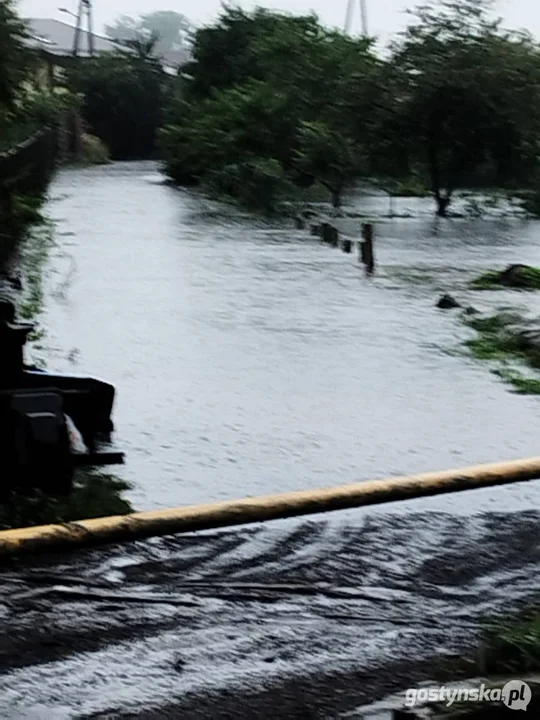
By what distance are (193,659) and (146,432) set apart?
13.5ft

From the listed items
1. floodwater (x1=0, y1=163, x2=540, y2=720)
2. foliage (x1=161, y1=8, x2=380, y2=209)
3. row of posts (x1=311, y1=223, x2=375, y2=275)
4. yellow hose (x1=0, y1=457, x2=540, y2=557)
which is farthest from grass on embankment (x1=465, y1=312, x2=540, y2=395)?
foliage (x1=161, y1=8, x2=380, y2=209)

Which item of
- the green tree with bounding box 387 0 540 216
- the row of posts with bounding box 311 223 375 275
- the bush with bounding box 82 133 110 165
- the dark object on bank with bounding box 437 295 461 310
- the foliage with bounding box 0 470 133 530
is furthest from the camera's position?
the bush with bounding box 82 133 110 165

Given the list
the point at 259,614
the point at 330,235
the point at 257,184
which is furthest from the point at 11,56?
the point at 257,184

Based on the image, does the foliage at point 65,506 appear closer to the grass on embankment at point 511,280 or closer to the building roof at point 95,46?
the grass on embankment at point 511,280

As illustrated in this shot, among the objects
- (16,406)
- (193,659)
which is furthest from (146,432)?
(193,659)

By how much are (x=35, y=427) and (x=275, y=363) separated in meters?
5.25

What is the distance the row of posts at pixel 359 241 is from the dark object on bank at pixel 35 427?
12220 mm

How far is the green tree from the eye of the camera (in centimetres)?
3259

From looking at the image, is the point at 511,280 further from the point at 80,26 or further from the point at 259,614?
the point at 80,26

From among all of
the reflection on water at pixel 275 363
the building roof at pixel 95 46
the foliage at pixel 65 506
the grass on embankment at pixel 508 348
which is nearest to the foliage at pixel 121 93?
the building roof at pixel 95 46

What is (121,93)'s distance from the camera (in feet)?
186

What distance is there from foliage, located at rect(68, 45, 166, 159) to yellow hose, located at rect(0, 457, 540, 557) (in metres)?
47.5

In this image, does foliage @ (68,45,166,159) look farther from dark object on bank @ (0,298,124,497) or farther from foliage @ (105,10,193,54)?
dark object on bank @ (0,298,124,497)

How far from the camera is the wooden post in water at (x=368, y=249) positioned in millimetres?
19875
